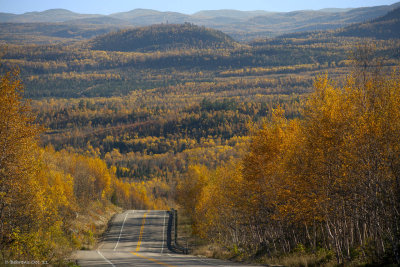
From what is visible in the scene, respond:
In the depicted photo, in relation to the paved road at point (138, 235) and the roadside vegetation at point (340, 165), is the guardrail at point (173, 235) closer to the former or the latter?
the paved road at point (138, 235)

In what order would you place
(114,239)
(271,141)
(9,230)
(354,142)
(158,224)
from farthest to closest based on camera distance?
(158,224) → (114,239) → (271,141) → (9,230) → (354,142)

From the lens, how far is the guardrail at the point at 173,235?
58.6m

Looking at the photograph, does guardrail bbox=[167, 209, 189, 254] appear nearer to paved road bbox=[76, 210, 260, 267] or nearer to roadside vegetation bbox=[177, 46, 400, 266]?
paved road bbox=[76, 210, 260, 267]

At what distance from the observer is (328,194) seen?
983 inches

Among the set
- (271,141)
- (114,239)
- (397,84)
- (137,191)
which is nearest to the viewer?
(397,84)

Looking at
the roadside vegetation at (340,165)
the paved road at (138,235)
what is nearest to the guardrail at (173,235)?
the paved road at (138,235)

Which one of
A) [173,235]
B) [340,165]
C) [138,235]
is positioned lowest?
[173,235]

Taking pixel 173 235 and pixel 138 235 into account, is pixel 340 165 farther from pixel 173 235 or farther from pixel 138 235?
pixel 138 235

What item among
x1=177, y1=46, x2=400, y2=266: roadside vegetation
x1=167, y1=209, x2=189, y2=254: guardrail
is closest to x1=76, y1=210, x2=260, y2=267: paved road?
x1=167, y1=209, x2=189, y2=254: guardrail

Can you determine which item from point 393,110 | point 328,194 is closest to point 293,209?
point 328,194

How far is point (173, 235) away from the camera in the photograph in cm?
7356

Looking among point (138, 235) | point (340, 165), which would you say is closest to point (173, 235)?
point (138, 235)

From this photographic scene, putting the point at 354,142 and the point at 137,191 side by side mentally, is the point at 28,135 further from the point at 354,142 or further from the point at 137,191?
the point at 137,191

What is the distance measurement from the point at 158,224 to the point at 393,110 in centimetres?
6780
